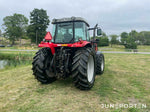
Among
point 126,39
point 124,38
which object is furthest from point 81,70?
point 124,38

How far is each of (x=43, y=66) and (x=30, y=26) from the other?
36.5m

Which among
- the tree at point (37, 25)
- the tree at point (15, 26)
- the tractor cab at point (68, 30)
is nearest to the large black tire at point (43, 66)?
the tractor cab at point (68, 30)

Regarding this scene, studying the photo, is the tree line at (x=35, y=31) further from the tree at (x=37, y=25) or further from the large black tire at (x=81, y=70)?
the large black tire at (x=81, y=70)

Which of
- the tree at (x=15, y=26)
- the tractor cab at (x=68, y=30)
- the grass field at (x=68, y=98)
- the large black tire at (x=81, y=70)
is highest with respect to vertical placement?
the tree at (x=15, y=26)

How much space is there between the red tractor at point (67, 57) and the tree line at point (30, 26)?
3358 centimetres

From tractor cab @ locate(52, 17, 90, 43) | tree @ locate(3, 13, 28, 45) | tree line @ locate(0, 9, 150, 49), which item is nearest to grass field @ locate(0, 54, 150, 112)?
tractor cab @ locate(52, 17, 90, 43)

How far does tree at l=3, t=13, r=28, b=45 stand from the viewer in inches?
1710

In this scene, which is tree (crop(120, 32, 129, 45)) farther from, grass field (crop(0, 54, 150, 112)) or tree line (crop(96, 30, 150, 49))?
grass field (crop(0, 54, 150, 112))

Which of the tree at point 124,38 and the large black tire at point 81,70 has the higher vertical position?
the tree at point 124,38

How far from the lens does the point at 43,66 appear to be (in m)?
3.44

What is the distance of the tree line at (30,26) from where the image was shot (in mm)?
35750

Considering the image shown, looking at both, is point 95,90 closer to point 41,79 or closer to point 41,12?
point 41,79

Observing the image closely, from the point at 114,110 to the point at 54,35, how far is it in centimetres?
308

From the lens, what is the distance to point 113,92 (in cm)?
323
